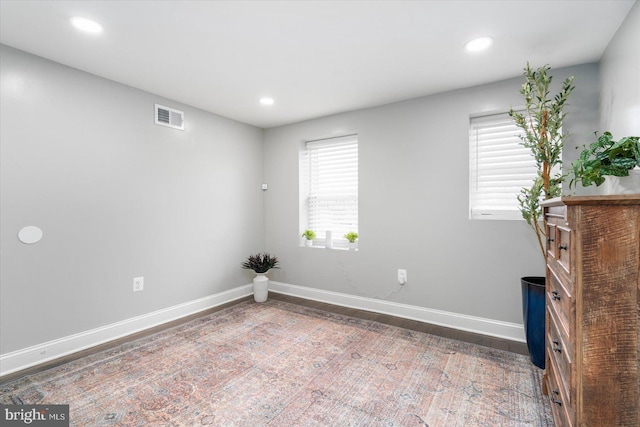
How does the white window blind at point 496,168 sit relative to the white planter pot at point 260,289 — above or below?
above

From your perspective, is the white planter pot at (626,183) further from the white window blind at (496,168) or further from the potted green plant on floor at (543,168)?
the white window blind at (496,168)

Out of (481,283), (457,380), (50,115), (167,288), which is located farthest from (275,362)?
(50,115)

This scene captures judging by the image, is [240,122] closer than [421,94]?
No

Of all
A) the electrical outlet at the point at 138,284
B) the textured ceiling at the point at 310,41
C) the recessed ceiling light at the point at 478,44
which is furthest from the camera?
the electrical outlet at the point at 138,284

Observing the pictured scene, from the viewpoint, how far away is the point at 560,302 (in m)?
1.41

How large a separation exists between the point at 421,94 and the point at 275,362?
9.28ft

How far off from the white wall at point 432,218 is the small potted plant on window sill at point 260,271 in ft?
1.72

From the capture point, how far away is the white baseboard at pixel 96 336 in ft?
7.27

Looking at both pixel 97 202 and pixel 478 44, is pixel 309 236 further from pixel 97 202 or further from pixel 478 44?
pixel 478 44

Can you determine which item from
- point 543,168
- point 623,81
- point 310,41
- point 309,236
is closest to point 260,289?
point 309,236

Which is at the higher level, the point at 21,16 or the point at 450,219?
the point at 21,16

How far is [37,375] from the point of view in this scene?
2.13 m

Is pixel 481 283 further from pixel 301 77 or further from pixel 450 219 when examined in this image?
pixel 301 77

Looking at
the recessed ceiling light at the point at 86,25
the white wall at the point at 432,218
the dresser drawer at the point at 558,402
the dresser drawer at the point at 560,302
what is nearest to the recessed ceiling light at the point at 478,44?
the white wall at the point at 432,218
